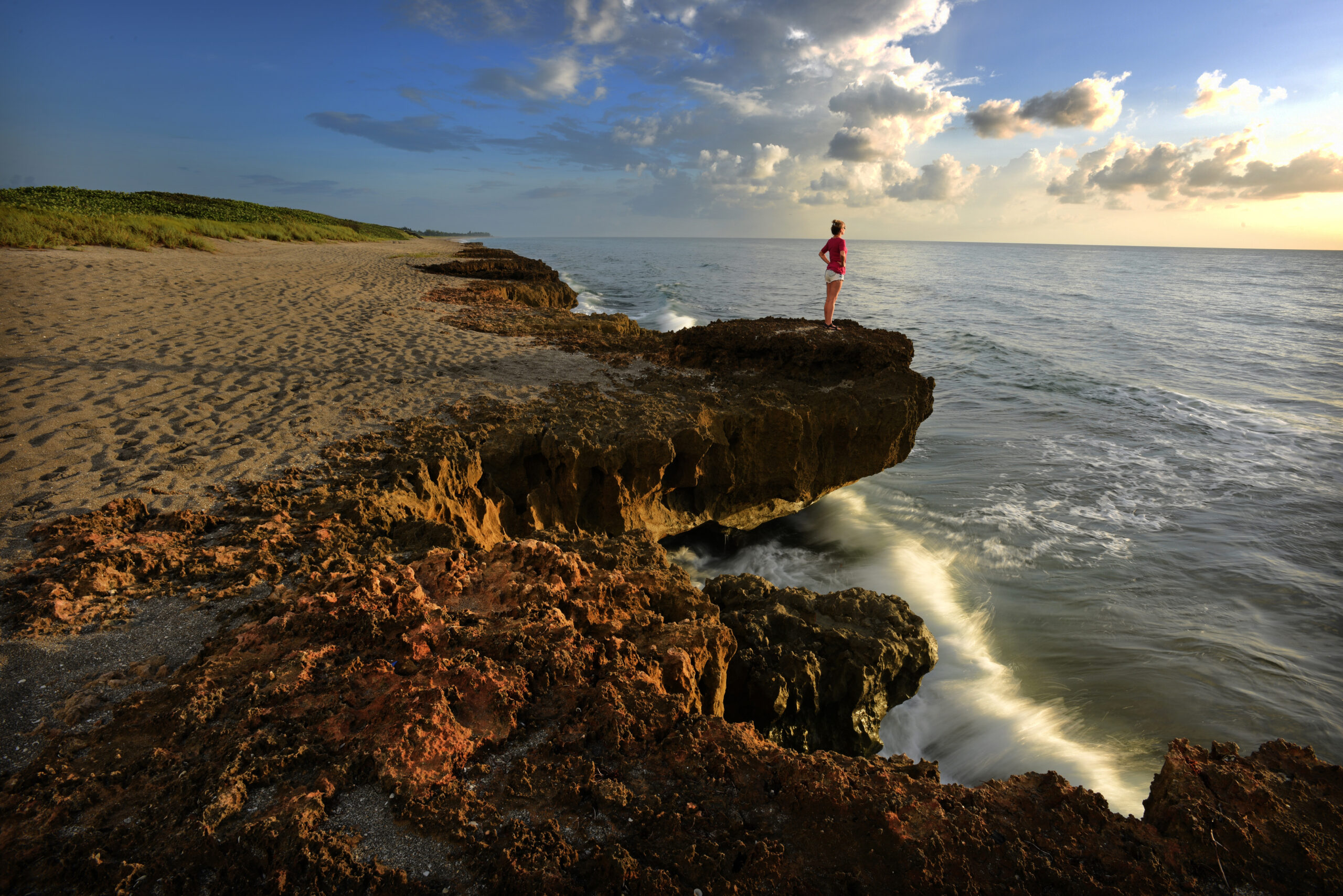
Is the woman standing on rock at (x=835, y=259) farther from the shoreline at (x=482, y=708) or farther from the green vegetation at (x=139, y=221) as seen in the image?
the green vegetation at (x=139, y=221)

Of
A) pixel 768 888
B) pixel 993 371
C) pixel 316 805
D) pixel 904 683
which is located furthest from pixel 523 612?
pixel 993 371

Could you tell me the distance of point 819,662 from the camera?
13.8ft

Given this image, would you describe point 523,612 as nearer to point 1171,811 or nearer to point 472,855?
point 472,855

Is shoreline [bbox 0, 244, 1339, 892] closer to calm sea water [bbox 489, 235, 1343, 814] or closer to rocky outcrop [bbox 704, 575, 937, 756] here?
rocky outcrop [bbox 704, 575, 937, 756]

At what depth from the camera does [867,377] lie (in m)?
8.52

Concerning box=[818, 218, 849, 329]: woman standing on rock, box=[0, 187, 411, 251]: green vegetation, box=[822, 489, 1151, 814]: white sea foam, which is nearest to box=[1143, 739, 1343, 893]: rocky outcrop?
box=[822, 489, 1151, 814]: white sea foam

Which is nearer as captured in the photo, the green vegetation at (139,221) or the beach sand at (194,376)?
the beach sand at (194,376)

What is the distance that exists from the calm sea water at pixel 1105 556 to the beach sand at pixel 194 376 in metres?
4.76

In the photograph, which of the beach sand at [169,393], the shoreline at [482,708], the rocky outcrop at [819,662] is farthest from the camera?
the rocky outcrop at [819,662]

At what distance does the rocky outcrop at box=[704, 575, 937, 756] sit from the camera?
394cm

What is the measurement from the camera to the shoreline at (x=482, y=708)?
2164 millimetres

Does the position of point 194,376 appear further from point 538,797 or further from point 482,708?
point 538,797

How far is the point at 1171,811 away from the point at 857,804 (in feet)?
4.57

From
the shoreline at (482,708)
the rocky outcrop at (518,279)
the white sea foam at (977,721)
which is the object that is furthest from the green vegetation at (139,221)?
the white sea foam at (977,721)
